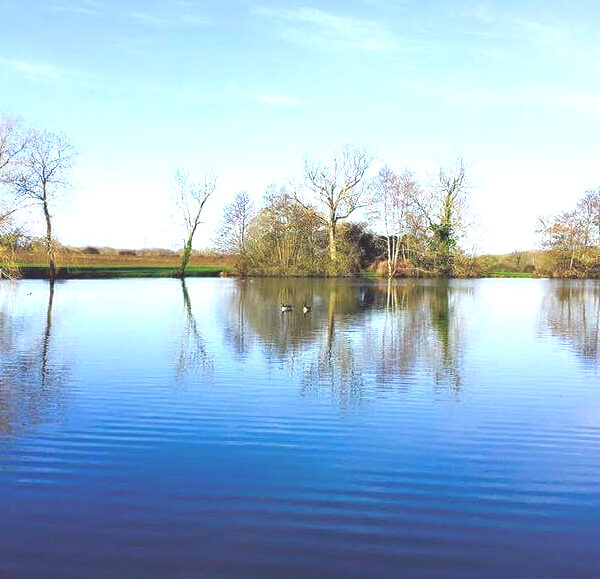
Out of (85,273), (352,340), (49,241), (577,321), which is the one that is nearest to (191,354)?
(352,340)

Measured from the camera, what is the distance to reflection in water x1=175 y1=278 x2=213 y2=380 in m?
13.4

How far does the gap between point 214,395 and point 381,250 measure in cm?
5592

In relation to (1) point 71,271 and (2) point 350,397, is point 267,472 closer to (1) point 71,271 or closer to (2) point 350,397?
(2) point 350,397

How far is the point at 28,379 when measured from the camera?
12016mm

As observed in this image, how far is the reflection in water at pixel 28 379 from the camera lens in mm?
9434

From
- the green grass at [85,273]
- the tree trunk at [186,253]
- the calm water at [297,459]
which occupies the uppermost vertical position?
the tree trunk at [186,253]

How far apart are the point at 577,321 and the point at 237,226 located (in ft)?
157

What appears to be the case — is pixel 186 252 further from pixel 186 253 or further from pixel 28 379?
pixel 28 379

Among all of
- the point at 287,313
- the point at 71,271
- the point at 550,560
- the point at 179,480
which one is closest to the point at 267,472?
the point at 179,480

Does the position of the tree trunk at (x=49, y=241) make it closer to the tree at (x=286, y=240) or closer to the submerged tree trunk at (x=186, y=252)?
the submerged tree trunk at (x=186, y=252)

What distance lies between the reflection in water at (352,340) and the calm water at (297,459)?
121mm

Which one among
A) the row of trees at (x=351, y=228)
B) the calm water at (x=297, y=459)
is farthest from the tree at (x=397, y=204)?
the calm water at (x=297, y=459)

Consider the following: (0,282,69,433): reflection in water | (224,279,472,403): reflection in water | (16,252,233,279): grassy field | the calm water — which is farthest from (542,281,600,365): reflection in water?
(16,252,233,279): grassy field

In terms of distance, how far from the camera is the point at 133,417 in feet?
30.9
